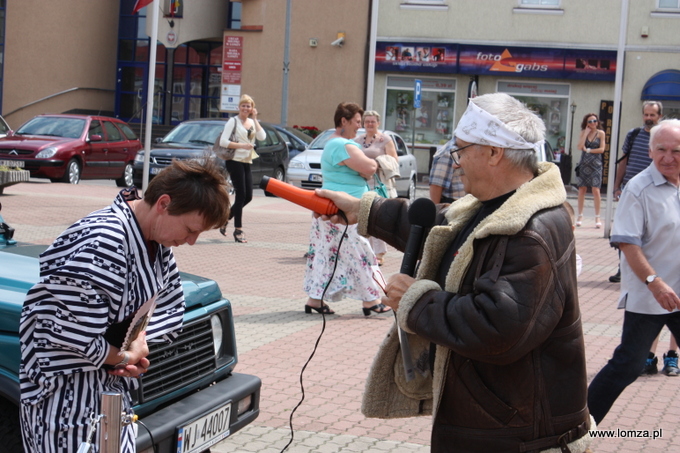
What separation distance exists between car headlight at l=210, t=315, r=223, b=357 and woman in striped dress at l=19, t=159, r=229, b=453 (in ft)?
4.12

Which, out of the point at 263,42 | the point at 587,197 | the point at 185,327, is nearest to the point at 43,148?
the point at 263,42

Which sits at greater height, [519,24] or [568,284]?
[519,24]

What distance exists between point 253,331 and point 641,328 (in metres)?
3.61

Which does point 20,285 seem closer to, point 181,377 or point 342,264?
point 181,377

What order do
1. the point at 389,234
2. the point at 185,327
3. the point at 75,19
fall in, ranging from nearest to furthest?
the point at 389,234, the point at 185,327, the point at 75,19

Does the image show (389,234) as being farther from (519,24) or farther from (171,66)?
(171,66)

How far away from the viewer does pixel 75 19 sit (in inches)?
1403

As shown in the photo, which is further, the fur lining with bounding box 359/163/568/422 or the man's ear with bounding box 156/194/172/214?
the man's ear with bounding box 156/194/172/214

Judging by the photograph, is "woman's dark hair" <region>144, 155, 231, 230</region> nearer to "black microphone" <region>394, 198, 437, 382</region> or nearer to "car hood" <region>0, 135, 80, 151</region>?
"black microphone" <region>394, 198, 437, 382</region>

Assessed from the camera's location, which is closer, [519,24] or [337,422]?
[337,422]

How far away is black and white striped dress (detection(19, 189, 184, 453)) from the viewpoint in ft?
8.61

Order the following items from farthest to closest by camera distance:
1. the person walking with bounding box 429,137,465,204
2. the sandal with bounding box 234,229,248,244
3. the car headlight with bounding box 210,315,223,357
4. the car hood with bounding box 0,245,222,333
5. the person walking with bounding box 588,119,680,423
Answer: the sandal with bounding box 234,229,248,244 < the person walking with bounding box 429,137,465,204 < the person walking with bounding box 588,119,680,423 < the car headlight with bounding box 210,315,223,357 < the car hood with bounding box 0,245,222,333

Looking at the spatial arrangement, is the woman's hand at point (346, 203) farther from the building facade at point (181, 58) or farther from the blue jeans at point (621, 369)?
the building facade at point (181, 58)

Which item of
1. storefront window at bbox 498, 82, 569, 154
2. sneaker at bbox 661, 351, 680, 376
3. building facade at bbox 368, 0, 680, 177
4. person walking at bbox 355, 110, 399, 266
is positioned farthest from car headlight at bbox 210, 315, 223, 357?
storefront window at bbox 498, 82, 569, 154
